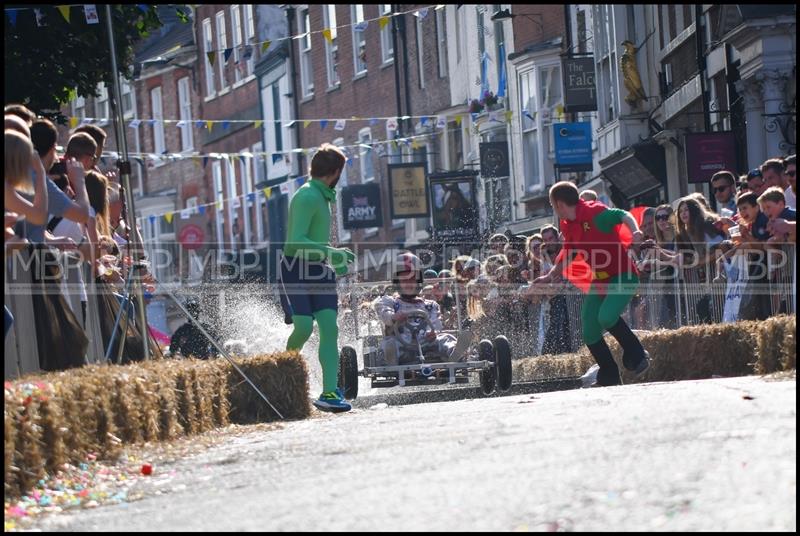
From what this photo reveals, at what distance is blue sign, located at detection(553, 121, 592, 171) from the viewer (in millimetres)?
34125

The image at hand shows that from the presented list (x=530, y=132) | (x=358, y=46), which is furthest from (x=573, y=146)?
(x=358, y=46)

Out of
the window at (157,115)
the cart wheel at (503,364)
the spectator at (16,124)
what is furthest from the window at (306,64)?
the spectator at (16,124)

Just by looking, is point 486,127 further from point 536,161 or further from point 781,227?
point 781,227

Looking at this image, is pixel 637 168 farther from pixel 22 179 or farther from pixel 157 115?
pixel 157 115

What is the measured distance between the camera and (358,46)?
4900cm

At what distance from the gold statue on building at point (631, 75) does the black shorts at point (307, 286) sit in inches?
727

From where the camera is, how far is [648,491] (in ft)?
20.2

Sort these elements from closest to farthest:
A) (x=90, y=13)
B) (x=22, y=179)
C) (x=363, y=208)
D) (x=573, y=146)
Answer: (x=22, y=179)
(x=90, y=13)
(x=573, y=146)
(x=363, y=208)

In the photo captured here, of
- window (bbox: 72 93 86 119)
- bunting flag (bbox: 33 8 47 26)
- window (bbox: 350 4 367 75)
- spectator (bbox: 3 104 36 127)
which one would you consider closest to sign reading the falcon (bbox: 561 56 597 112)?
window (bbox: 350 4 367 75)

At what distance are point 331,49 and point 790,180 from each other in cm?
3717

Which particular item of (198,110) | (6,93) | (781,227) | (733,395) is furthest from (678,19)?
(198,110)

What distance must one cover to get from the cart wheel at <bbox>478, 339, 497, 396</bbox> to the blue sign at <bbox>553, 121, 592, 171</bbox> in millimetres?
18154

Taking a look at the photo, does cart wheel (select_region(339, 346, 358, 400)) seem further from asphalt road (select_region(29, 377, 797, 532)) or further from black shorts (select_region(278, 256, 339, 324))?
asphalt road (select_region(29, 377, 797, 532))

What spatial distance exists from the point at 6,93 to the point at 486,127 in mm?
22767
